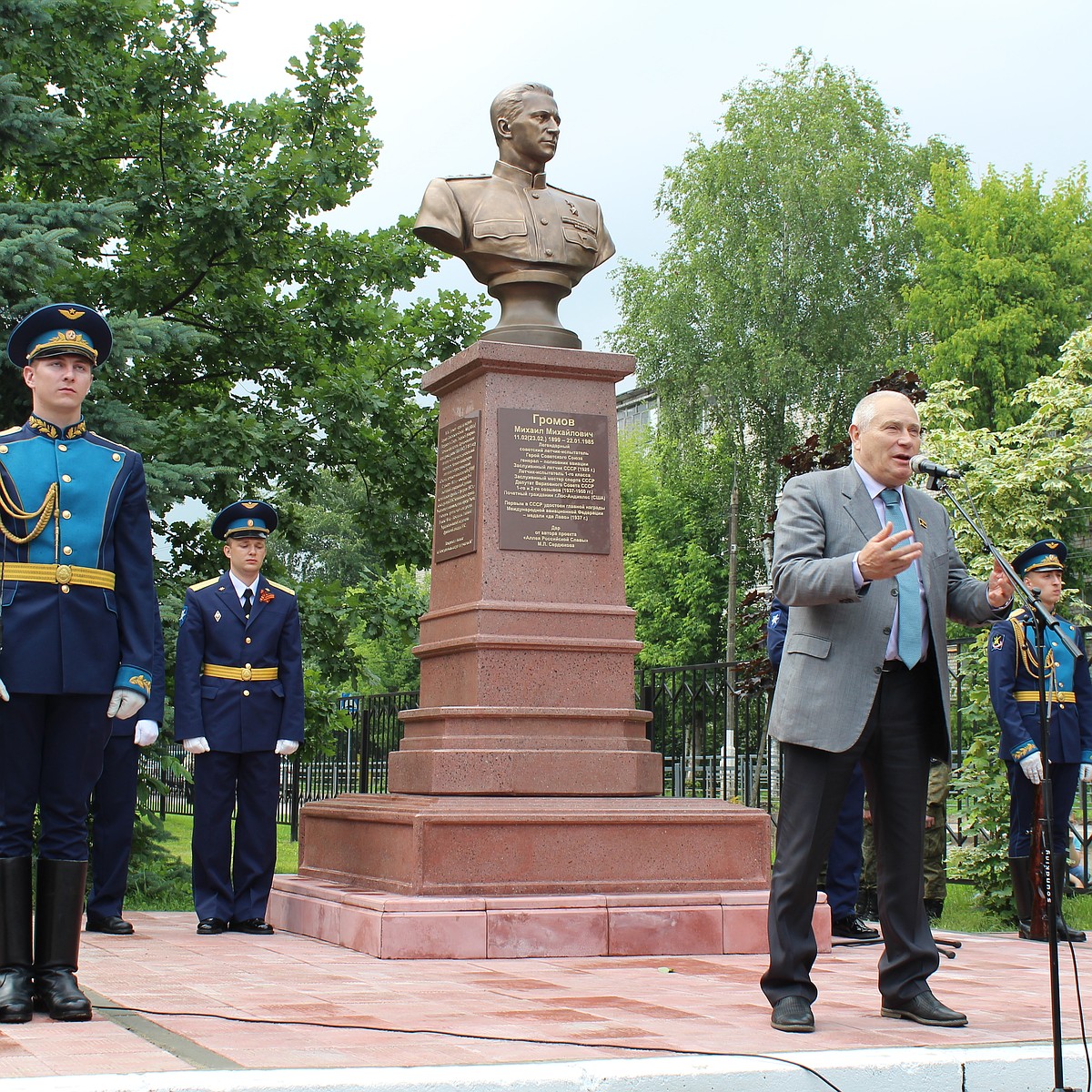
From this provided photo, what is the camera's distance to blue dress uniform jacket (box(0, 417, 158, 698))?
4535 mm

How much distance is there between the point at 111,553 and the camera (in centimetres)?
479

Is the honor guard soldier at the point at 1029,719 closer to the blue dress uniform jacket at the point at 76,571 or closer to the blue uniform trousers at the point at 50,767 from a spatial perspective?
the blue dress uniform jacket at the point at 76,571

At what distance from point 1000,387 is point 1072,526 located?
5007mm

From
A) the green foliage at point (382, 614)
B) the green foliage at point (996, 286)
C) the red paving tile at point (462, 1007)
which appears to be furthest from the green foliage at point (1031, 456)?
the red paving tile at point (462, 1007)

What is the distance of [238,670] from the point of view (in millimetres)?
8031

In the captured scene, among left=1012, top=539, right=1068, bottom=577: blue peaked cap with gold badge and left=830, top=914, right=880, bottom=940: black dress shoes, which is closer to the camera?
left=830, top=914, right=880, bottom=940: black dress shoes

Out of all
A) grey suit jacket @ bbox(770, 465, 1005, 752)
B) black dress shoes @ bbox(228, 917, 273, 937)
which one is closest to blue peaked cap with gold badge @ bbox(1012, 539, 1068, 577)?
grey suit jacket @ bbox(770, 465, 1005, 752)

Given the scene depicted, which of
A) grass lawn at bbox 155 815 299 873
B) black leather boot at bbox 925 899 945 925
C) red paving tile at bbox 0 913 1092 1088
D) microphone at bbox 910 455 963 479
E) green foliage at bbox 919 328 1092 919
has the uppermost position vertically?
green foliage at bbox 919 328 1092 919

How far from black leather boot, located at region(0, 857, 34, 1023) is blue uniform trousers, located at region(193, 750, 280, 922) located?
335 centimetres

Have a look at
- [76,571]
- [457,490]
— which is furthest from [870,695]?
[457,490]

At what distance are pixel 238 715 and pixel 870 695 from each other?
4.29 meters

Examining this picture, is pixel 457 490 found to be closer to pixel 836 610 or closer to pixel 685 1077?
pixel 836 610

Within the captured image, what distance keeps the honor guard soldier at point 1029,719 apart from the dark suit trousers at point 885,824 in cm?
368

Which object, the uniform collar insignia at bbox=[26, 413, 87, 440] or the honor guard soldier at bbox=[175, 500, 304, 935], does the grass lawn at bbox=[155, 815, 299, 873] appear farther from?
the uniform collar insignia at bbox=[26, 413, 87, 440]
